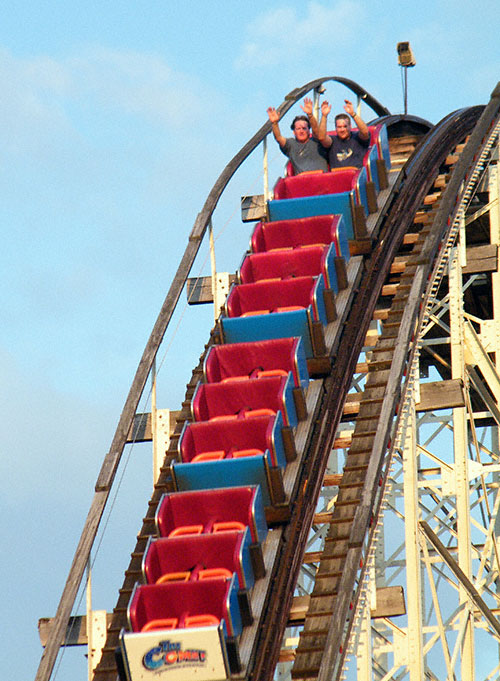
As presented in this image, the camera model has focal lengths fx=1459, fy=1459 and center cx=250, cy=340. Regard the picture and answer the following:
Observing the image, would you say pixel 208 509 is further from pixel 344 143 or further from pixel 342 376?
pixel 344 143

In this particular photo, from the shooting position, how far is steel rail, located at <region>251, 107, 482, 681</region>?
10.9 meters

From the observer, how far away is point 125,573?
38.0ft

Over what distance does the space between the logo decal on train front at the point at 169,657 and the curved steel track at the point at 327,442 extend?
0.42 m

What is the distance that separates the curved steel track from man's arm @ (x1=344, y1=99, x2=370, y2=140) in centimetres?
67

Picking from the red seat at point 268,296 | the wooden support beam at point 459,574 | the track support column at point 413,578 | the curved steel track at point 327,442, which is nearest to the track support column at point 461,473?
the wooden support beam at point 459,574

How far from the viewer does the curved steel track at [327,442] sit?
10.6 m

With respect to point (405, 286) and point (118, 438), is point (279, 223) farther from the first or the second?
point (118, 438)

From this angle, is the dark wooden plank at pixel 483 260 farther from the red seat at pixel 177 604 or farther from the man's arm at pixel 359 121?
the red seat at pixel 177 604

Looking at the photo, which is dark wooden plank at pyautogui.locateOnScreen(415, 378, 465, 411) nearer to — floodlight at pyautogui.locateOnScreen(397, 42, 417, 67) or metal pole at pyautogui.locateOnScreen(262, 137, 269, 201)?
metal pole at pyautogui.locateOnScreen(262, 137, 269, 201)

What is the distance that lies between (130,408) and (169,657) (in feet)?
9.66

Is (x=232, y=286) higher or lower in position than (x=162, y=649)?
higher

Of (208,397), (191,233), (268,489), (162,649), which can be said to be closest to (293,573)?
(268,489)

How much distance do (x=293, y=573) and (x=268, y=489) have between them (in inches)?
30.6

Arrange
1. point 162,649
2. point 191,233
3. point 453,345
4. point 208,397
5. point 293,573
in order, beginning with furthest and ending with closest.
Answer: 1. point 191,233
2. point 453,345
3. point 208,397
4. point 293,573
5. point 162,649
